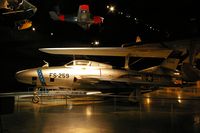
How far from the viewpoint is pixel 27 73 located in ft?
59.5

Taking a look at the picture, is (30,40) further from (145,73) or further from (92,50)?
(145,73)

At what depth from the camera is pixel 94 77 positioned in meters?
18.5

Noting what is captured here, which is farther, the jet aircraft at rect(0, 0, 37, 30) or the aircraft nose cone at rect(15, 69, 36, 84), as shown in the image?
the aircraft nose cone at rect(15, 69, 36, 84)

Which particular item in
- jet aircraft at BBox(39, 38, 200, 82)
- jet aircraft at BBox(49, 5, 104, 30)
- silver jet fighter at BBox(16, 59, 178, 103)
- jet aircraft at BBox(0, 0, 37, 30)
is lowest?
silver jet fighter at BBox(16, 59, 178, 103)

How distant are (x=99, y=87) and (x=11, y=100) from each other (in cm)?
1256

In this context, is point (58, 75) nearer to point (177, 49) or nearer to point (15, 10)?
point (177, 49)

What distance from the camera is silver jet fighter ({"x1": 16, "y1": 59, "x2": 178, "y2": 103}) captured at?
18.1 metres

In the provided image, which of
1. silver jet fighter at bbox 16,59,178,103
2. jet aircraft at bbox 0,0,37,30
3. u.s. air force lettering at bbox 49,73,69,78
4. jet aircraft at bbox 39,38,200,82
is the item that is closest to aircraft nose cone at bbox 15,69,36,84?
silver jet fighter at bbox 16,59,178,103

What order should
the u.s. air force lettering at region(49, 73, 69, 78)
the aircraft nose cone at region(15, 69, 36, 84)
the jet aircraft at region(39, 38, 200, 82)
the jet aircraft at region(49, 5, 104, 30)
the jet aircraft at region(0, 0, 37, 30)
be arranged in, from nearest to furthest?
the jet aircraft at region(0, 0, 37, 30), the jet aircraft at region(39, 38, 200, 82), the aircraft nose cone at region(15, 69, 36, 84), the u.s. air force lettering at region(49, 73, 69, 78), the jet aircraft at region(49, 5, 104, 30)

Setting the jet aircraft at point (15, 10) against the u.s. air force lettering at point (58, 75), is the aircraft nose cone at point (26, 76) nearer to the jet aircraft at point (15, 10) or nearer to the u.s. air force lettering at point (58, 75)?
the u.s. air force lettering at point (58, 75)

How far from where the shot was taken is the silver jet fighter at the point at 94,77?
18078 mm

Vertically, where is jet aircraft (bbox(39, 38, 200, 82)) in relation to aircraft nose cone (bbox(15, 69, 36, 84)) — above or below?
above

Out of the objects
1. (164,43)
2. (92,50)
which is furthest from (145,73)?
(92,50)

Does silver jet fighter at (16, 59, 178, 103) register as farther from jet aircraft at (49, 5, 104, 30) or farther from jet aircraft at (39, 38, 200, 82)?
jet aircraft at (49, 5, 104, 30)
